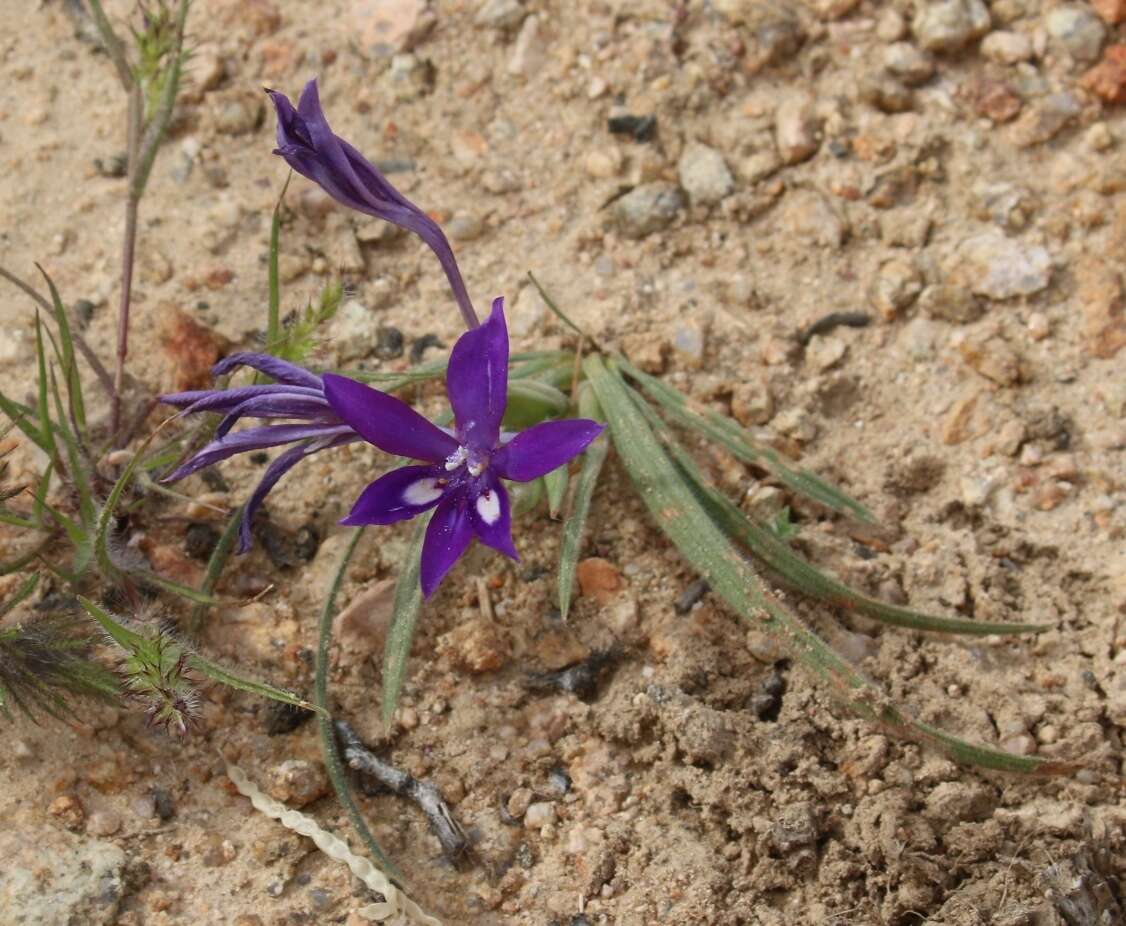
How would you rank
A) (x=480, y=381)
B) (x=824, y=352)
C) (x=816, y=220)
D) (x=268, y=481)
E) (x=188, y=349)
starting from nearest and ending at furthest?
1. (x=480, y=381)
2. (x=268, y=481)
3. (x=188, y=349)
4. (x=824, y=352)
5. (x=816, y=220)

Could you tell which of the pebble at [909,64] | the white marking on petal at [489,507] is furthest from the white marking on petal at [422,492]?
the pebble at [909,64]

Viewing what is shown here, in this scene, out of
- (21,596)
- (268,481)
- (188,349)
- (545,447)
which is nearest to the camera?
(545,447)

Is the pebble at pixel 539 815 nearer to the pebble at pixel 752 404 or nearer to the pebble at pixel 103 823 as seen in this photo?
the pebble at pixel 103 823

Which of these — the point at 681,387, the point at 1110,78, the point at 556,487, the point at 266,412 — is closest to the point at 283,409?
the point at 266,412

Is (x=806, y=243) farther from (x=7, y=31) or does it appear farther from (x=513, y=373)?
(x=7, y=31)

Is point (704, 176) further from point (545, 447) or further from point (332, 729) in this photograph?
point (332, 729)

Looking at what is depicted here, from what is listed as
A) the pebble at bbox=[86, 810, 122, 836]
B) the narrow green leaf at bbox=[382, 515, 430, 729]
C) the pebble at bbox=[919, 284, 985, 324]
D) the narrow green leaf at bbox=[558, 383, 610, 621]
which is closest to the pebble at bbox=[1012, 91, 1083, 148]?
the pebble at bbox=[919, 284, 985, 324]

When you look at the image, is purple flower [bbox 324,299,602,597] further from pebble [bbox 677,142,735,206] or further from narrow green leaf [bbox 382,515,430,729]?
pebble [bbox 677,142,735,206]
